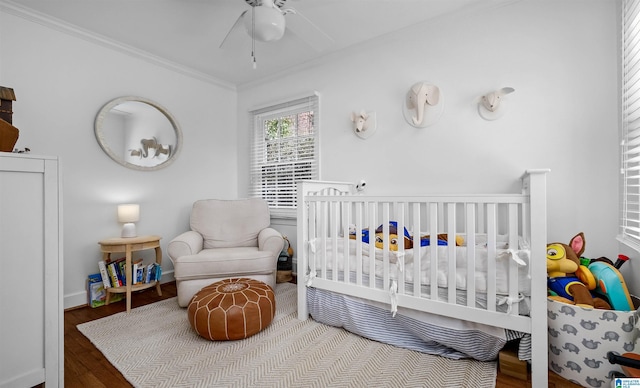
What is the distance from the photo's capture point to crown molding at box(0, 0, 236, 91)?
214 centimetres

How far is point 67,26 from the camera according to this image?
2.36 meters

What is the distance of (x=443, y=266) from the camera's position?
1606mm

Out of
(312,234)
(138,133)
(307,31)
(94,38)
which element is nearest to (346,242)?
(312,234)

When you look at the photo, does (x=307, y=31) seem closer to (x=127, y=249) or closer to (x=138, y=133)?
(x=138, y=133)

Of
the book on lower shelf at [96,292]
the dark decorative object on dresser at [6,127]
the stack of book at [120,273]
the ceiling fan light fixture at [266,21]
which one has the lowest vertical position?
the book on lower shelf at [96,292]

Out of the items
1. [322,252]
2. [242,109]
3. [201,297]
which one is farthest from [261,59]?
[201,297]

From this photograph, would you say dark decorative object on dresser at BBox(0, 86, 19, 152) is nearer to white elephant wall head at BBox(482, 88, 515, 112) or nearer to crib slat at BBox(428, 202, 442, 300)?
crib slat at BBox(428, 202, 442, 300)

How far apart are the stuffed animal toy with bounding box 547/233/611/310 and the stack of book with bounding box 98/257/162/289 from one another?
294cm

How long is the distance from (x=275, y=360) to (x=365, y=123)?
81.4 inches

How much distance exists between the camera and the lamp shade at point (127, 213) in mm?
2561

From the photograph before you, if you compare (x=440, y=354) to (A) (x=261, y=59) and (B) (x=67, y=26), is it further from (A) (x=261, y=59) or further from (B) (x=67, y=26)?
(B) (x=67, y=26)

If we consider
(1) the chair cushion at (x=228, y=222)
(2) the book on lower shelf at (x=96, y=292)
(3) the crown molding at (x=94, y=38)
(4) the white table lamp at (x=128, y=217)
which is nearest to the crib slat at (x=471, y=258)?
(1) the chair cushion at (x=228, y=222)

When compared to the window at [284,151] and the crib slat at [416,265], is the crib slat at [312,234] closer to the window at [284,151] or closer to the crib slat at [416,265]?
the crib slat at [416,265]

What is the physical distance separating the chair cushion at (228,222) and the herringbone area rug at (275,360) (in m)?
0.96
